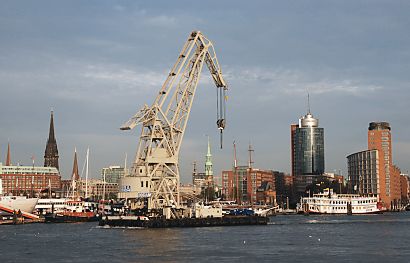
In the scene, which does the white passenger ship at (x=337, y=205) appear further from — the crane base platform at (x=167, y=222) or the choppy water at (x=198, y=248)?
the choppy water at (x=198, y=248)

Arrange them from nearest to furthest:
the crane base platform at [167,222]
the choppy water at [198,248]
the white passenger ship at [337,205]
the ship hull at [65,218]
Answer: the choppy water at [198,248] → the crane base platform at [167,222] → the ship hull at [65,218] → the white passenger ship at [337,205]

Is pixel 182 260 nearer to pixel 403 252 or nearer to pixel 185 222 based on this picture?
pixel 403 252

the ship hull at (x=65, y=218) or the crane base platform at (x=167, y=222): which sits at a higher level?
the crane base platform at (x=167, y=222)

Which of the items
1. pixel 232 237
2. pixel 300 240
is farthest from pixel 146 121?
pixel 300 240

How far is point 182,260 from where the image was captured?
4444 cm

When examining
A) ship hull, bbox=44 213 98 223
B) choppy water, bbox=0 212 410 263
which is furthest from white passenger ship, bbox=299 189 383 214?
choppy water, bbox=0 212 410 263

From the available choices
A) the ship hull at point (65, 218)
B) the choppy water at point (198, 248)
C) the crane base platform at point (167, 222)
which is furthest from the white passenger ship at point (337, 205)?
the choppy water at point (198, 248)

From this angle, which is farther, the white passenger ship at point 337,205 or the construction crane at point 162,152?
the white passenger ship at point 337,205

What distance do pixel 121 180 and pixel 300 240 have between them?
25400 millimetres

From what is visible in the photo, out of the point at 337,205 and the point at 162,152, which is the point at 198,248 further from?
the point at 337,205

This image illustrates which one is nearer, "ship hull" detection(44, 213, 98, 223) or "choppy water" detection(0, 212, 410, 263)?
"choppy water" detection(0, 212, 410, 263)

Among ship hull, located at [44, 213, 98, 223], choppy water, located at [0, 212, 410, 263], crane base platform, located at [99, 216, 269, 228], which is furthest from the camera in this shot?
ship hull, located at [44, 213, 98, 223]

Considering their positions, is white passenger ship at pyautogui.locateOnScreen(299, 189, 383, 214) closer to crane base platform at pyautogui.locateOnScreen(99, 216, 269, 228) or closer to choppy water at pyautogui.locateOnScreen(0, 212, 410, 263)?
crane base platform at pyautogui.locateOnScreen(99, 216, 269, 228)

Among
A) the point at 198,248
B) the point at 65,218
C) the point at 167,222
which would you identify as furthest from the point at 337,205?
the point at 198,248
